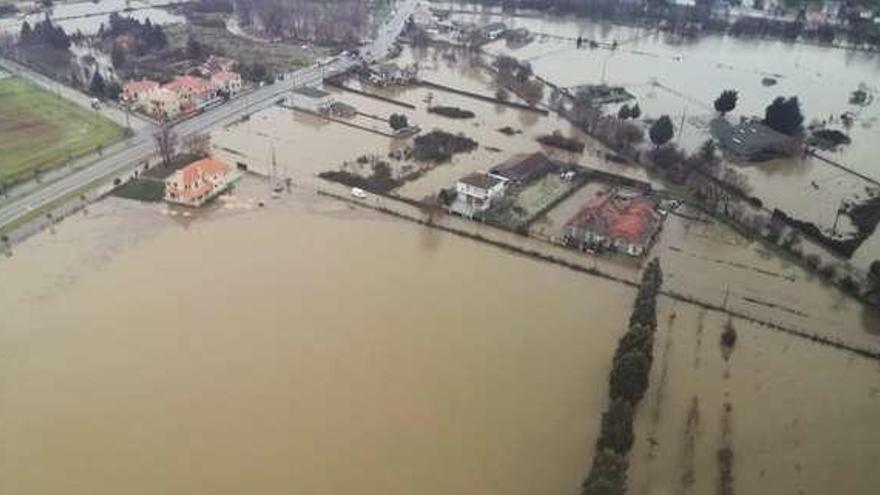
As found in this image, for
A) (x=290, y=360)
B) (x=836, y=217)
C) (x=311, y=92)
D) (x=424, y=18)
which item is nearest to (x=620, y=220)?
(x=836, y=217)

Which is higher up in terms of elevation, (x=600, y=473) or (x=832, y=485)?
(x=600, y=473)

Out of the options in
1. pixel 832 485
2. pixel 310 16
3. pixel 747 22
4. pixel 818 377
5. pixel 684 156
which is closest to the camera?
pixel 832 485

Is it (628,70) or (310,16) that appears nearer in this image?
(628,70)

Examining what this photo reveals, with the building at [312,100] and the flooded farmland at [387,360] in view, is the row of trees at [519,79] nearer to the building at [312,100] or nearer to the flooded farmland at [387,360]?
the building at [312,100]

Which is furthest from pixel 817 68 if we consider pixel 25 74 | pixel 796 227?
pixel 25 74

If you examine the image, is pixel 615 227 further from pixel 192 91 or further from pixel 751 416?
pixel 192 91

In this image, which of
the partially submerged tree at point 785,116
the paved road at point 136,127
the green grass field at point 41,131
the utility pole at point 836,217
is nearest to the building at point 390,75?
the paved road at point 136,127

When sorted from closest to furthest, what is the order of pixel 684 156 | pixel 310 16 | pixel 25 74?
1. pixel 684 156
2. pixel 25 74
3. pixel 310 16

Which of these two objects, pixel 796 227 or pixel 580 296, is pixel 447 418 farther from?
pixel 796 227
